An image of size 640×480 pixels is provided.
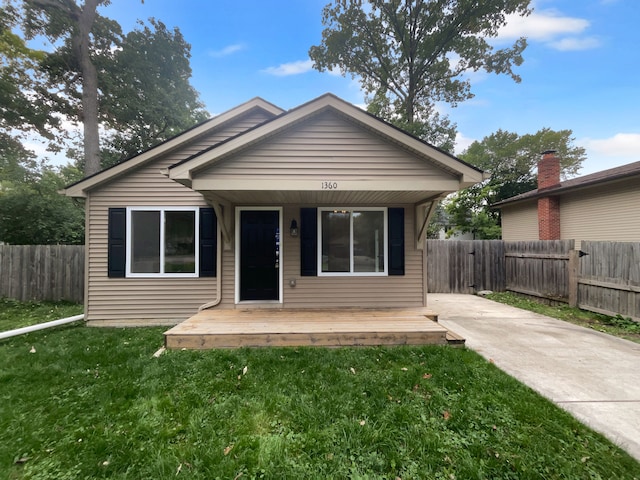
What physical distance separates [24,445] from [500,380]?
458 centimetres

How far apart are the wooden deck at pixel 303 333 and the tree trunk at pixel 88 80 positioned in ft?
34.0

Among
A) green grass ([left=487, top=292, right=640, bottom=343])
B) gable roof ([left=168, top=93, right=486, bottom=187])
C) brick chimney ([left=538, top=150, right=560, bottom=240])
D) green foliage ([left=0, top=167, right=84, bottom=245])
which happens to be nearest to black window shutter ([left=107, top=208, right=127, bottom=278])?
gable roof ([left=168, top=93, right=486, bottom=187])

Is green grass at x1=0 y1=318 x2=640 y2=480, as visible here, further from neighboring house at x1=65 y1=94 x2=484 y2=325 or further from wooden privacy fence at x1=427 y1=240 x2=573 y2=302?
wooden privacy fence at x1=427 y1=240 x2=573 y2=302

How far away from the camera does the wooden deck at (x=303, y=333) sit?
4.14m

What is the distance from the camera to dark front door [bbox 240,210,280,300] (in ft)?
19.0

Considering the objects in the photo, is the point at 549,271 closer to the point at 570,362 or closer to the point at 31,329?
the point at 570,362

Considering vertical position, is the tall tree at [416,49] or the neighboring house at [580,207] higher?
the tall tree at [416,49]

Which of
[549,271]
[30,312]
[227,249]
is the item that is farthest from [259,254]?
[549,271]

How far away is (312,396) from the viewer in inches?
117

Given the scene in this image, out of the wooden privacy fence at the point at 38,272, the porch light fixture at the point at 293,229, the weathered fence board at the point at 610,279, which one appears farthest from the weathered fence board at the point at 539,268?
the wooden privacy fence at the point at 38,272

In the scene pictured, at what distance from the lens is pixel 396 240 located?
227 inches

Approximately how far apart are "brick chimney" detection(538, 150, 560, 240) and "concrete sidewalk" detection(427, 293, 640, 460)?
272 inches

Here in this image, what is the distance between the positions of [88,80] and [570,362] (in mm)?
17122

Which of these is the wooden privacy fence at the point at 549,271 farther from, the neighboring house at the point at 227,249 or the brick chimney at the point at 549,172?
the brick chimney at the point at 549,172
